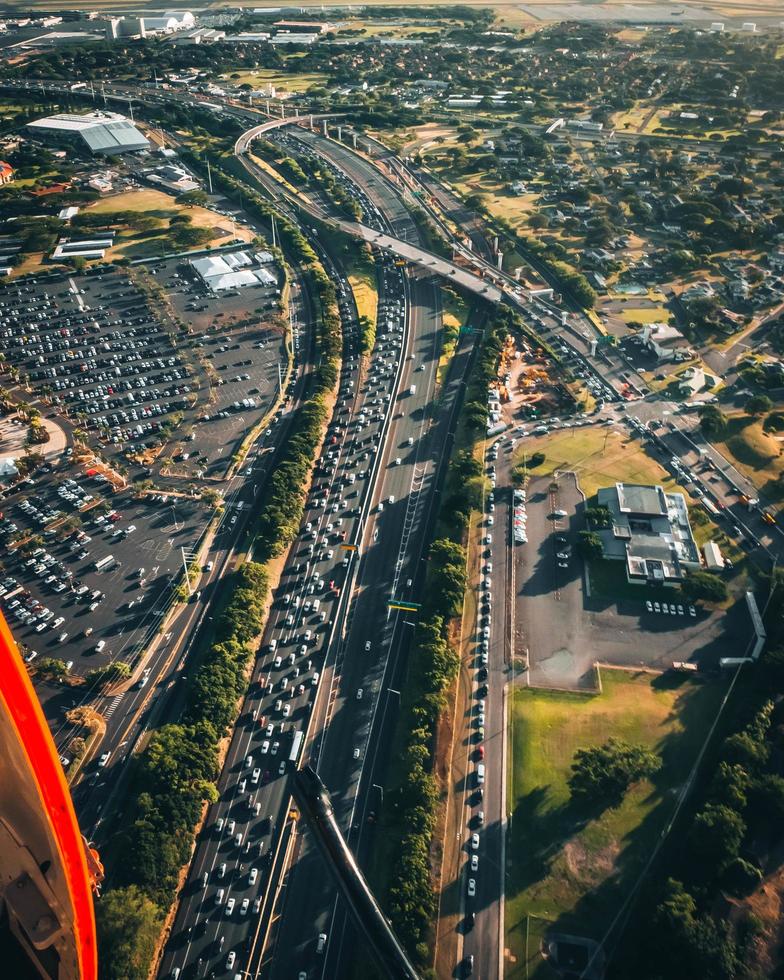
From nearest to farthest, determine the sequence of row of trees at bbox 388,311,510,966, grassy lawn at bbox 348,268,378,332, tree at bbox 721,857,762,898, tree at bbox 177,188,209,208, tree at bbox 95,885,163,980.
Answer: tree at bbox 95,885,163,980 → row of trees at bbox 388,311,510,966 → tree at bbox 721,857,762,898 → grassy lawn at bbox 348,268,378,332 → tree at bbox 177,188,209,208

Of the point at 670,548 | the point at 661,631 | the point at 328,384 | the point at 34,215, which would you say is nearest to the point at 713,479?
the point at 670,548

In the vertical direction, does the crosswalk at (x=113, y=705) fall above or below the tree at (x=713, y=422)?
below

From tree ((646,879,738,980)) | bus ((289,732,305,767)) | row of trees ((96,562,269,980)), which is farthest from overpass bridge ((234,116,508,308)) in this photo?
tree ((646,879,738,980))

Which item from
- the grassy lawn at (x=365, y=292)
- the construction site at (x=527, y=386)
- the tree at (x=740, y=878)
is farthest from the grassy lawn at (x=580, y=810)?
the grassy lawn at (x=365, y=292)

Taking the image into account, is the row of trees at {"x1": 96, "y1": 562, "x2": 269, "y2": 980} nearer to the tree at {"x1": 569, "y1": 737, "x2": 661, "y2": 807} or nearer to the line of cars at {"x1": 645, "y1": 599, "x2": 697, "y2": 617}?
the tree at {"x1": 569, "y1": 737, "x2": 661, "y2": 807}

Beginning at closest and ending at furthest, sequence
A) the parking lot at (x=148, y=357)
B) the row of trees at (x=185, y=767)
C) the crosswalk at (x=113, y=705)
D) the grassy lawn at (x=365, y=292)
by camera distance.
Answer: the row of trees at (x=185, y=767), the crosswalk at (x=113, y=705), the parking lot at (x=148, y=357), the grassy lawn at (x=365, y=292)

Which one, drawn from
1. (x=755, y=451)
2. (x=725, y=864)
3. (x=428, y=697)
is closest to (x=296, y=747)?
(x=428, y=697)

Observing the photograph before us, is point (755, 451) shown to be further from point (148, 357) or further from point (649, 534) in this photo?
point (148, 357)

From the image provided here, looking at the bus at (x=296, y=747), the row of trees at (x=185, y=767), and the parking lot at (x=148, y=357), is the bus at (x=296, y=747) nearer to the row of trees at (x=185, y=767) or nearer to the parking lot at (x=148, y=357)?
the row of trees at (x=185, y=767)
